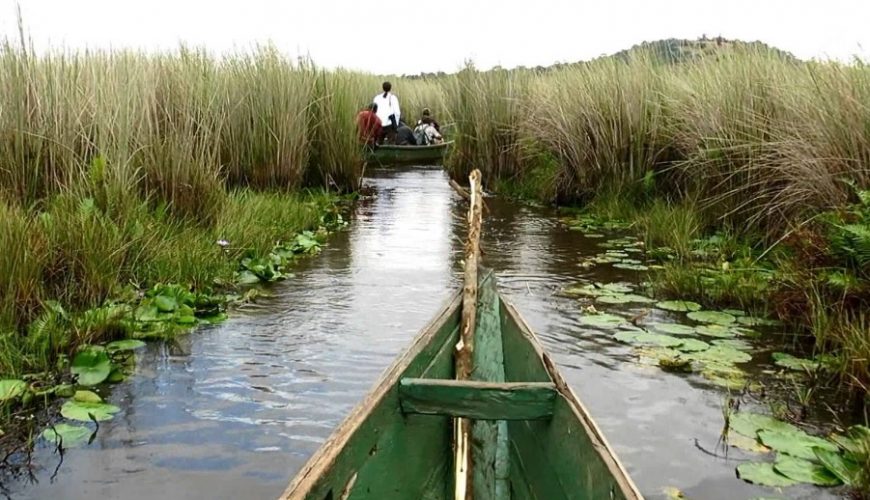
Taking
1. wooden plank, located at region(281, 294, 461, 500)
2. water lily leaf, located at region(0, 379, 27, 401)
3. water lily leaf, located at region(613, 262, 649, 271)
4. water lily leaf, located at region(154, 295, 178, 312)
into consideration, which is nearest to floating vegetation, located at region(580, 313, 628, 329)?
water lily leaf, located at region(613, 262, 649, 271)

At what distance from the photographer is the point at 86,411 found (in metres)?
3.06

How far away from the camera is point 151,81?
629 cm

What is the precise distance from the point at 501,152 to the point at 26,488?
8.88 m

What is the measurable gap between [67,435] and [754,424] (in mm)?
2610

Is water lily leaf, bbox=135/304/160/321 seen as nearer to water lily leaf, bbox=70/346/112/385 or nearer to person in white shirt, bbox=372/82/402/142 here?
water lily leaf, bbox=70/346/112/385

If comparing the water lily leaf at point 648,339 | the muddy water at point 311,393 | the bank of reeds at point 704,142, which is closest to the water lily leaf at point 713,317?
the bank of reeds at point 704,142

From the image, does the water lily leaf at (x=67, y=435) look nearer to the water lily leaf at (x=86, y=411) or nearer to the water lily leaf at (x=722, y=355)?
the water lily leaf at (x=86, y=411)

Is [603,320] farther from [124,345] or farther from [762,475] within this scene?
[124,345]

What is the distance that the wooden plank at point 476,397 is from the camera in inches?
87.4

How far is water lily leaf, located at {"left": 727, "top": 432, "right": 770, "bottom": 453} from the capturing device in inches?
115

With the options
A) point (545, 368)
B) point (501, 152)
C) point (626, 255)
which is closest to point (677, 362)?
point (545, 368)

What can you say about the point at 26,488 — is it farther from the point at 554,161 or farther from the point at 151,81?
the point at 554,161

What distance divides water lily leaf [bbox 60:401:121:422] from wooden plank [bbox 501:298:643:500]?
1.64 metres

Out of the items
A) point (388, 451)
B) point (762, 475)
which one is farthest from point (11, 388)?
point (762, 475)
